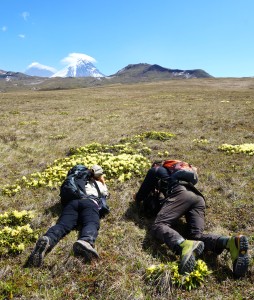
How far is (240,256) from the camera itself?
5984 millimetres

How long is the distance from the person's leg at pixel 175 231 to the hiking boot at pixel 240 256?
66 centimetres

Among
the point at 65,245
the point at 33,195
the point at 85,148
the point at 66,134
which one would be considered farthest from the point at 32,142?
the point at 65,245

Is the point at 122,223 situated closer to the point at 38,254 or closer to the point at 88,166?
the point at 38,254

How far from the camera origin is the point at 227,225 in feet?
26.7

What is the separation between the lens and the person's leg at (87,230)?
21.3 feet

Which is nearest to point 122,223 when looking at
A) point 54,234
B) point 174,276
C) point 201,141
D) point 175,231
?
point 175,231

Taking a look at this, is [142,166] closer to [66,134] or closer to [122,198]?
[122,198]

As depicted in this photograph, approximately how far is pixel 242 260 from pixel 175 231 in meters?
1.54

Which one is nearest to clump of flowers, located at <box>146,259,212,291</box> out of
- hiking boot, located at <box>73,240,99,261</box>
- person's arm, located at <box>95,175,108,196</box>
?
hiking boot, located at <box>73,240,99,261</box>

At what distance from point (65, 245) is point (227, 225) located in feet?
14.1

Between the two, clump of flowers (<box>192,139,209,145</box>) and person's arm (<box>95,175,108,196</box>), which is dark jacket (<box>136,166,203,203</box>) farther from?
clump of flowers (<box>192,139,209,145</box>)

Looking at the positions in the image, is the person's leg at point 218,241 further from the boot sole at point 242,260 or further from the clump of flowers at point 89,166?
the clump of flowers at point 89,166

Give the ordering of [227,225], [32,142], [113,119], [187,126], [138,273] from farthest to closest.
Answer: [113,119]
[187,126]
[32,142]
[227,225]
[138,273]

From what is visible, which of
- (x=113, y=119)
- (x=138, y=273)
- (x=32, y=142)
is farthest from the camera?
(x=113, y=119)
